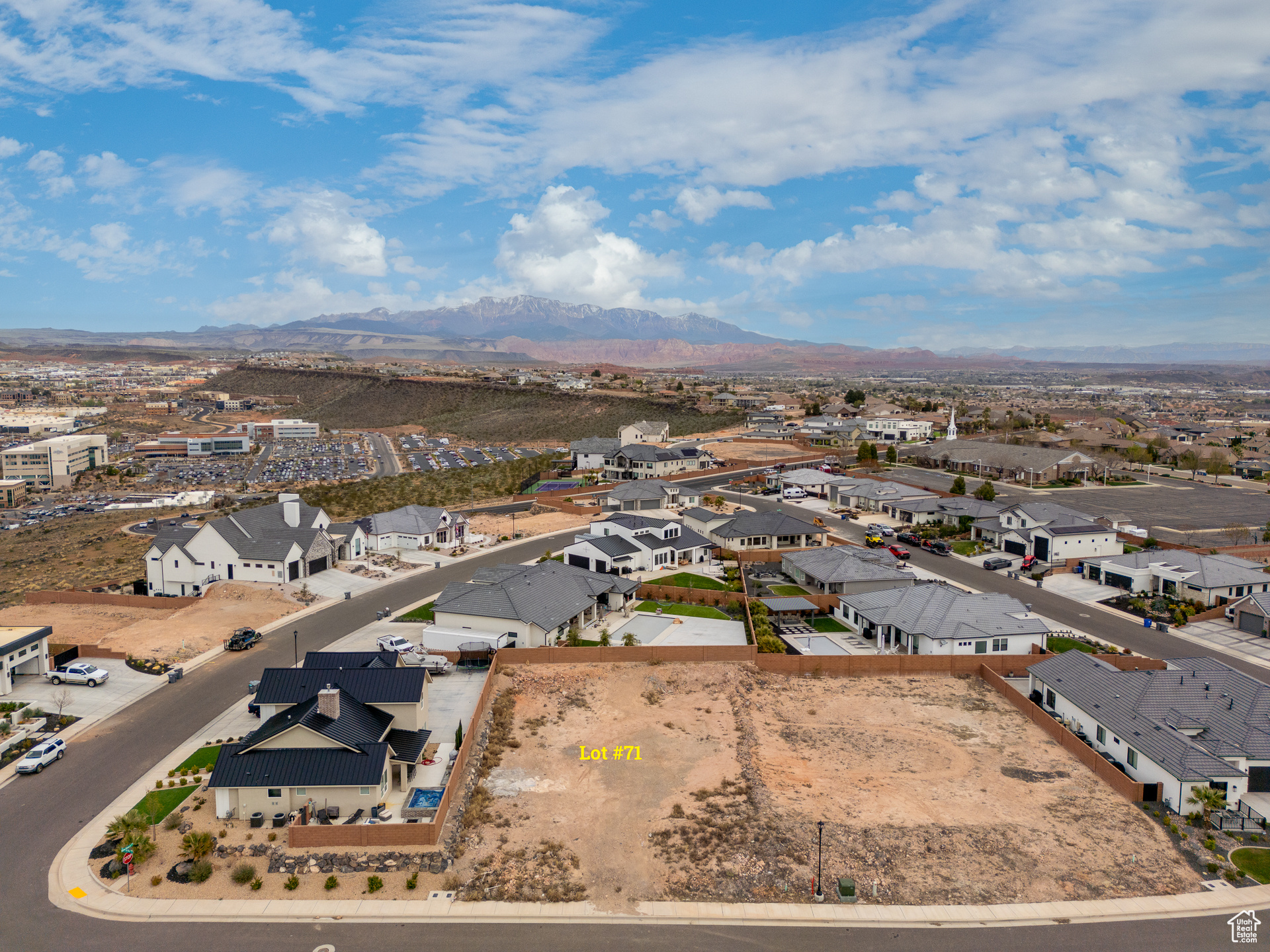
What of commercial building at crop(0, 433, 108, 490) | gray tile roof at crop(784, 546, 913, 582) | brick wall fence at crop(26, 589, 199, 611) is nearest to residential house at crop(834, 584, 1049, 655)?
gray tile roof at crop(784, 546, 913, 582)

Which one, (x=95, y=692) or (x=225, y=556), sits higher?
(x=225, y=556)

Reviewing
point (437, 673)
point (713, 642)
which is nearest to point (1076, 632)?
point (713, 642)

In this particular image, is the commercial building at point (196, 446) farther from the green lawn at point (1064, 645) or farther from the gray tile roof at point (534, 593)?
the green lawn at point (1064, 645)

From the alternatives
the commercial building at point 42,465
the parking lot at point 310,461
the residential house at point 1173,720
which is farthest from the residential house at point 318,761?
the commercial building at point 42,465

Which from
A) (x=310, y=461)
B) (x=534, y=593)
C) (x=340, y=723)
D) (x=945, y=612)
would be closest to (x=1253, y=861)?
(x=945, y=612)

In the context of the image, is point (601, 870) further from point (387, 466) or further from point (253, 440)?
point (253, 440)

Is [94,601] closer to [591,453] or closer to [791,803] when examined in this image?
[791,803]

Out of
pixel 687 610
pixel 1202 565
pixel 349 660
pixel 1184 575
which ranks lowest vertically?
pixel 687 610

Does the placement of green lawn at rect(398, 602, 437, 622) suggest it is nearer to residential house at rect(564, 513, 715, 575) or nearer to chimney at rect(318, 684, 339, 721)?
residential house at rect(564, 513, 715, 575)
